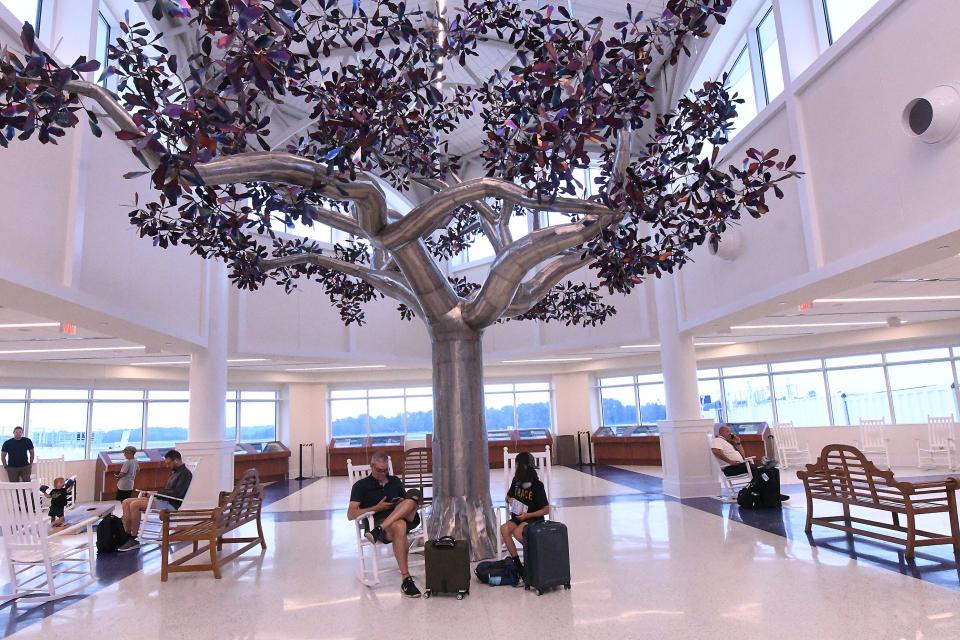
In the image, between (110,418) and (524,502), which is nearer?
(524,502)

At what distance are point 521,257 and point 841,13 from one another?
4.69 meters

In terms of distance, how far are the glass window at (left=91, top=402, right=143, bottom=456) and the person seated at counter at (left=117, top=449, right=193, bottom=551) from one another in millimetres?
9458

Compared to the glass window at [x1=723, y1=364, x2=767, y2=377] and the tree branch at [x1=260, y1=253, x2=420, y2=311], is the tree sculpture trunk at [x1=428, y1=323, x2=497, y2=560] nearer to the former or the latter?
the tree branch at [x1=260, y1=253, x2=420, y2=311]

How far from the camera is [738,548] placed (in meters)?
6.15

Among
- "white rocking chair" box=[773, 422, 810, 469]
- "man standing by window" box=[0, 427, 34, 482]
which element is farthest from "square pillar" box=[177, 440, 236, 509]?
"white rocking chair" box=[773, 422, 810, 469]

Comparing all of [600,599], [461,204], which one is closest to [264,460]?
[461,204]

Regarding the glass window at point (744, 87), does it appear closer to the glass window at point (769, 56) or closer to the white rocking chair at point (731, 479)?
the glass window at point (769, 56)

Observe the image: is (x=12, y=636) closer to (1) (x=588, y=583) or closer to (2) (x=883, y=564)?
(1) (x=588, y=583)

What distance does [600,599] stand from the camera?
4.69 metres

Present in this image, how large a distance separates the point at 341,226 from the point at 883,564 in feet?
19.2

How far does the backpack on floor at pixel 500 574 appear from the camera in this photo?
16.9 ft

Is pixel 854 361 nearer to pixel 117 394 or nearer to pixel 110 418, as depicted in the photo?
pixel 117 394

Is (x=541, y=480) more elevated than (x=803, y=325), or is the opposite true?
(x=803, y=325)

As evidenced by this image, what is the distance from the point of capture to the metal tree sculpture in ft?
10.5
